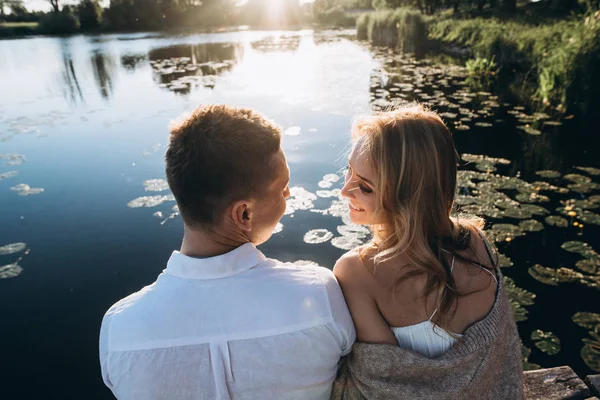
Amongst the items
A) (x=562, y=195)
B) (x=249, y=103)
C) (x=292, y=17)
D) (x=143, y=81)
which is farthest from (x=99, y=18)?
(x=562, y=195)

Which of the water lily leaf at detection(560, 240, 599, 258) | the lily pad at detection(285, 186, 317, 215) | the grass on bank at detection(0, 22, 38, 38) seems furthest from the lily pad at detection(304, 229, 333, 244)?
the grass on bank at detection(0, 22, 38, 38)

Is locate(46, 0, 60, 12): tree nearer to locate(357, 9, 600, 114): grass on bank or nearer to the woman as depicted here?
locate(357, 9, 600, 114): grass on bank

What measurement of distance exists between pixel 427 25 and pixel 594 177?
51.7 feet

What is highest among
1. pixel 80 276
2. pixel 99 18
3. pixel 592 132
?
pixel 99 18

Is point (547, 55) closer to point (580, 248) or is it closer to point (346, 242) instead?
point (580, 248)

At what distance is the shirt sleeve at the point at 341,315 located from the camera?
3.27 feet

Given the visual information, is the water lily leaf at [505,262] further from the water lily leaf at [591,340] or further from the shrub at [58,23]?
the shrub at [58,23]

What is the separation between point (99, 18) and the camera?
35.0m

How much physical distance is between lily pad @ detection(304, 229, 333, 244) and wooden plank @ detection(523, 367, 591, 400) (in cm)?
230

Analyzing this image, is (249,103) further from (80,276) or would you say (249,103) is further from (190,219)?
(190,219)

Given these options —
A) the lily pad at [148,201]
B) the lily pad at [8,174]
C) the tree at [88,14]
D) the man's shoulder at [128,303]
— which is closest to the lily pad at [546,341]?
the man's shoulder at [128,303]

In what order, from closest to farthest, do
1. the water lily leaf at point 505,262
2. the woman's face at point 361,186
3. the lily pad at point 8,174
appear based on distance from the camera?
the woman's face at point 361,186 < the water lily leaf at point 505,262 < the lily pad at point 8,174

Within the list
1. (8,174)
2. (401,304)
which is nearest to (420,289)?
(401,304)

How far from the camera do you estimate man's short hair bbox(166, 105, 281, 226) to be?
3.19 feet
